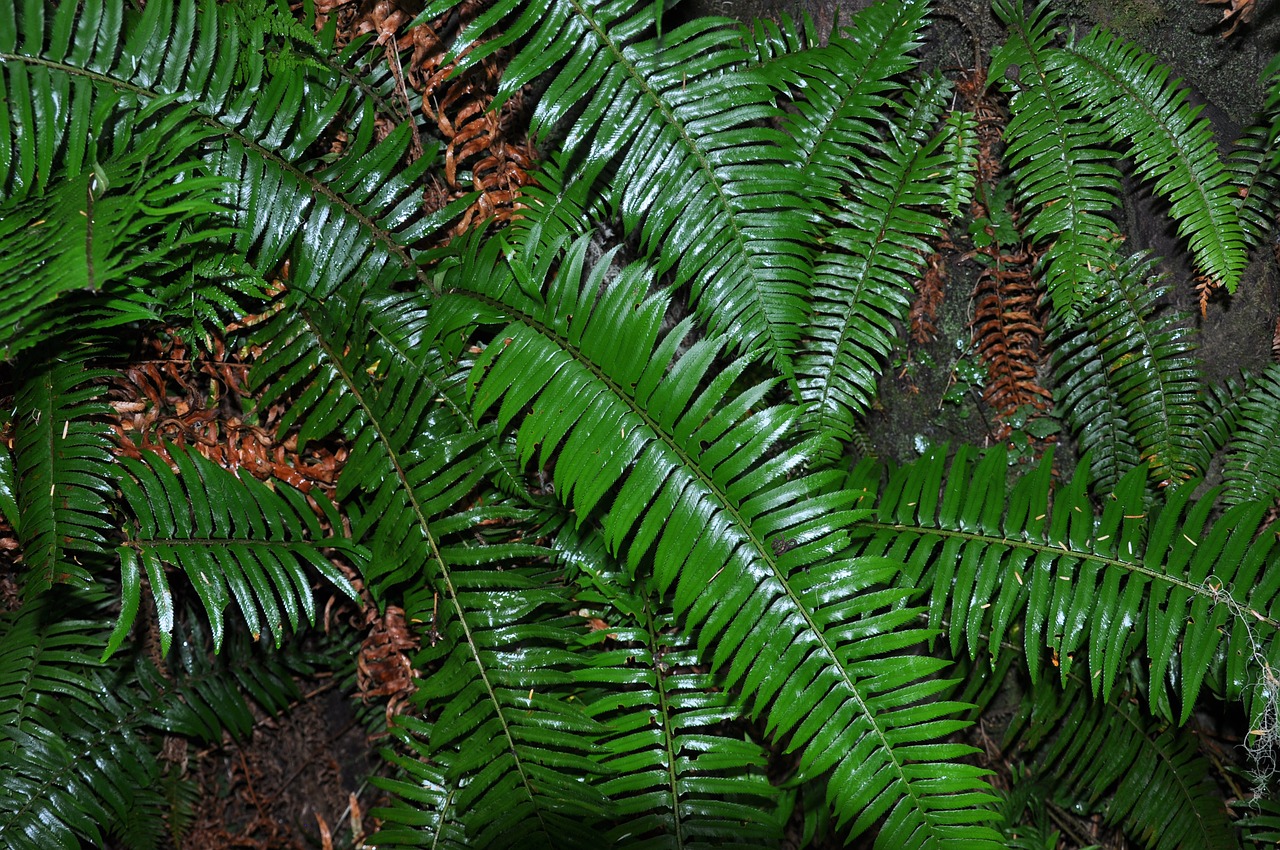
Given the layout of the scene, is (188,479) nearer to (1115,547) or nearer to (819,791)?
(819,791)

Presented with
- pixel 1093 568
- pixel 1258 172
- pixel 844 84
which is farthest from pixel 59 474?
pixel 1258 172

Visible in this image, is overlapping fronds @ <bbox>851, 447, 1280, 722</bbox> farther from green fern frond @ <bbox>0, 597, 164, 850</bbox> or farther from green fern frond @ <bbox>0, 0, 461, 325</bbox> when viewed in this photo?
green fern frond @ <bbox>0, 597, 164, 850</bbox>

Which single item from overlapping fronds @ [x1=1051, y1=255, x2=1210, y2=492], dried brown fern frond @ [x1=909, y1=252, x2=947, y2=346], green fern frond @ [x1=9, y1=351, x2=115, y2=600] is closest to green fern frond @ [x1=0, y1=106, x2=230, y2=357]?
green fern frond @ [x1=9, y1=351, x2=115, y2=600]

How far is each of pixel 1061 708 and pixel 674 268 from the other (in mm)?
Answer: 1821

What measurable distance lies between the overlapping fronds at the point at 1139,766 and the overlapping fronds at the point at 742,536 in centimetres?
81

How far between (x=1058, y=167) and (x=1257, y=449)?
107cm

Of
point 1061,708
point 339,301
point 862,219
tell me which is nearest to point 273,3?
point 339,301

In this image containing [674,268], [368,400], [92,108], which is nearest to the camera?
[92,108]

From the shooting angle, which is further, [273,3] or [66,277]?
[273,3]

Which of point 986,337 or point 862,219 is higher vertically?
point 862,219

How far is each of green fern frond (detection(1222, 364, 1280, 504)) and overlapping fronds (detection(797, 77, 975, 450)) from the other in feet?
3.70

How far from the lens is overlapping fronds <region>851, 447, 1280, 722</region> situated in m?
2.02

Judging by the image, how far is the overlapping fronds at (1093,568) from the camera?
6.64ft

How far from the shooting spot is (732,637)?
6.17 ft
